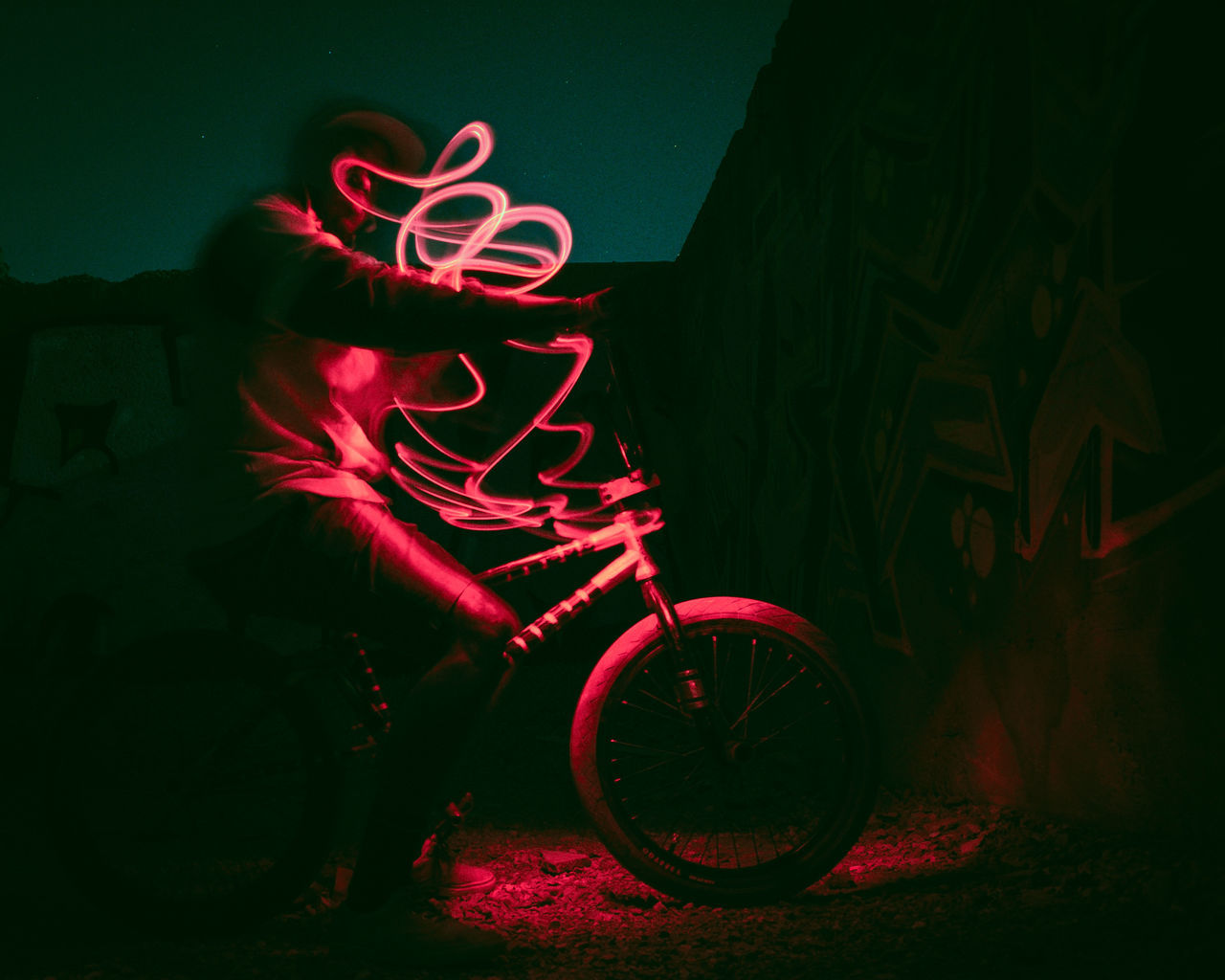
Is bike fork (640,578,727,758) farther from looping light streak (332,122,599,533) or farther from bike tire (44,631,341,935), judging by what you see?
bike tire (44,631,341,935)

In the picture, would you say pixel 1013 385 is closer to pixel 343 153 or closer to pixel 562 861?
pixel 343 153

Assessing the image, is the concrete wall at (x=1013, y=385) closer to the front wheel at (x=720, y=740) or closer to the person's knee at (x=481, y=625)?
the front wheel at (x=720, y=740)

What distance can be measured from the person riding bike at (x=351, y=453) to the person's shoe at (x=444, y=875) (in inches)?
0.9

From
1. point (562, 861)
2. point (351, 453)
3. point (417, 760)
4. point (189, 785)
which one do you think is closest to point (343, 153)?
point (351, 453)

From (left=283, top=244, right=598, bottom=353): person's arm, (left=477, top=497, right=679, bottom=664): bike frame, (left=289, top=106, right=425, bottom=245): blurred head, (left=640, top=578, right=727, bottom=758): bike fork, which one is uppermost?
(left=289, top=106, right=425, bottom=245): blurred head

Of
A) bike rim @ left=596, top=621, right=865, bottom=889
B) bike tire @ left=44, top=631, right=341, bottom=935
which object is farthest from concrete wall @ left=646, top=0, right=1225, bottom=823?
bike tire @ left=44, top=631, right=341, bottom=935

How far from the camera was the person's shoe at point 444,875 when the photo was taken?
2.05 meters

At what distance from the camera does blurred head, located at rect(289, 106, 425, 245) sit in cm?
204

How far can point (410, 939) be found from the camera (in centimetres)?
183

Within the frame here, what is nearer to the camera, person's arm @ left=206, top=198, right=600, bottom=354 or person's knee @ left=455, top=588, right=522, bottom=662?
person's arm @ left=206, top=198, right=600, bottom=354

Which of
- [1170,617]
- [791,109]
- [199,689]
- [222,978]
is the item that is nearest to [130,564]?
[199,689]

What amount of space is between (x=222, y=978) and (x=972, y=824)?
2.26 m

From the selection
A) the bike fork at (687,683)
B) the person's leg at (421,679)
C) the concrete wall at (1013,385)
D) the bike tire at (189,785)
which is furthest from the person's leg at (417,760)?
the concrete wall at (1013,385)

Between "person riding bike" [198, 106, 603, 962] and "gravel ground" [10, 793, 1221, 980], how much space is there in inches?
9.9
